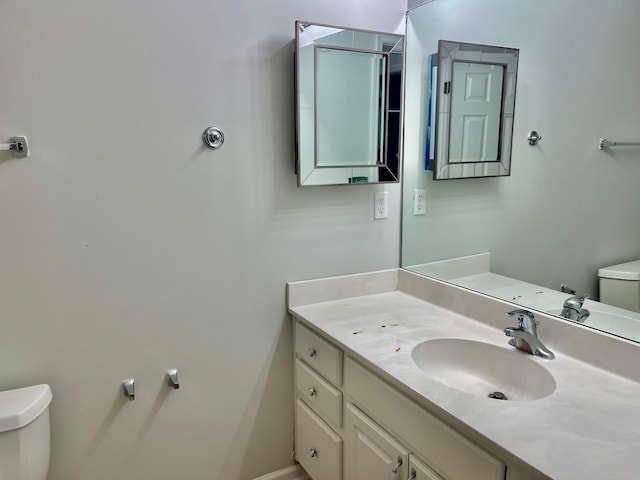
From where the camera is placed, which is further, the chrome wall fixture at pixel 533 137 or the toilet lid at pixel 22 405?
the chrome wall fixture at pixel 533 137

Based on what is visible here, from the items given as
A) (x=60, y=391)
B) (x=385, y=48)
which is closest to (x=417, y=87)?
(x=385, y=48)

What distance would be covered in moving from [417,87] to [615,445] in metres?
1.47

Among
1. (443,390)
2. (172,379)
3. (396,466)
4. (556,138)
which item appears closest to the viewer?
(443,390)

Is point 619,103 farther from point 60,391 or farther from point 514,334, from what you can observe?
point 60,391

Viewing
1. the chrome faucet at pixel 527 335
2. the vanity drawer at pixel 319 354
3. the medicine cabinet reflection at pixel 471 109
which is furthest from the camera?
the medicine cabinet reflection at pixel 471 109

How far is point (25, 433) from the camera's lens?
1.30m

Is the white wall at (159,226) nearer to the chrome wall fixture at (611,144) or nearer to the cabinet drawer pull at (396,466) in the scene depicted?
the cabinet drawer pull at (396,466)

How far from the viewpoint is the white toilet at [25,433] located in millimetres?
1270

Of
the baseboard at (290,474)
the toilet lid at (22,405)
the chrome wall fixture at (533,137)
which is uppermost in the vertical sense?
the chrome wall fixture at (533,137)

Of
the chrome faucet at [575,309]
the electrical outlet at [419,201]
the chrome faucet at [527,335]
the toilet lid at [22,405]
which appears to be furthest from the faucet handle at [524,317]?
the toilet lid at [22,405]

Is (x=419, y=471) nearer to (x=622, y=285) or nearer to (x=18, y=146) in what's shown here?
(x=622, y=285)

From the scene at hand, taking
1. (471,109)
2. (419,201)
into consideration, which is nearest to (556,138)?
(471,109)

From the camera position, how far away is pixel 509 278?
1689 mm

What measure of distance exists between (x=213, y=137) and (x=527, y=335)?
3.93ft
